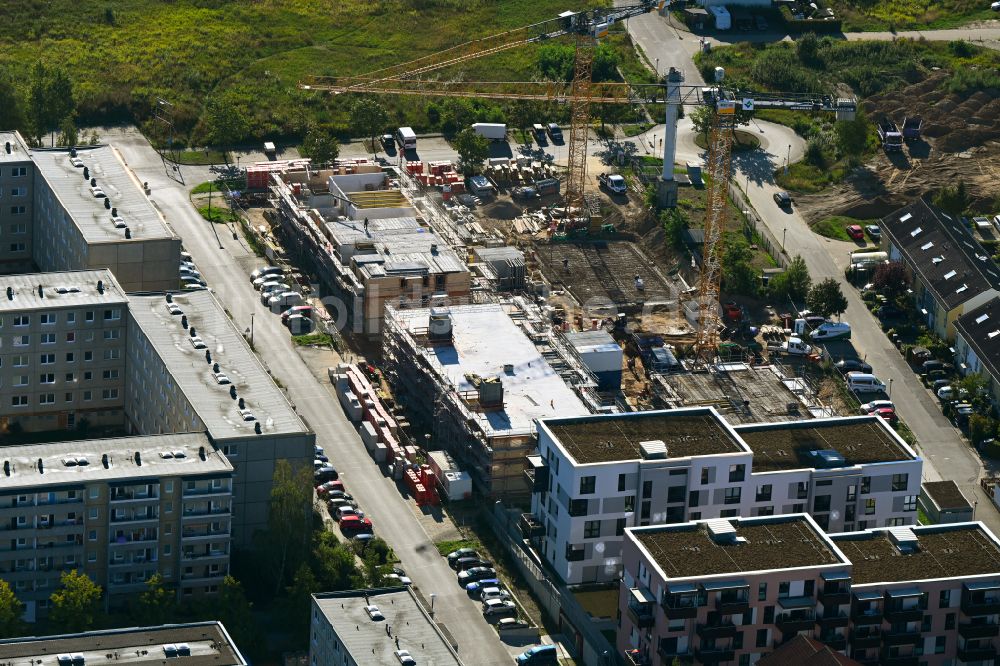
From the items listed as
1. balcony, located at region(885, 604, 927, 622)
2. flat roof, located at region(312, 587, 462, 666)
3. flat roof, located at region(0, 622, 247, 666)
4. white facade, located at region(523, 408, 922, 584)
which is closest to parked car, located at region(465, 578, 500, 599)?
white facade, located at region(523, 408, 922, 584)

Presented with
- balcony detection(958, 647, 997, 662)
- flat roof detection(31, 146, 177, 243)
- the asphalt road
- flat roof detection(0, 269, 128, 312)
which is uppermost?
flat roof detection(31, 146, 177, 243)

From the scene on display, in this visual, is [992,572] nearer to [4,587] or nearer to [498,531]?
[498,531]

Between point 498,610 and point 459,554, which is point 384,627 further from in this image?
point 459,554

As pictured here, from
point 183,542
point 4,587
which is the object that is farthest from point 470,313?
point 4,587

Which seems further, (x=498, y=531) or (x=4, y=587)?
(x=498, y=531)

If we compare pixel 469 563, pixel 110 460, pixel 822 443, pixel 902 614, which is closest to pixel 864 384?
pixel 822 443

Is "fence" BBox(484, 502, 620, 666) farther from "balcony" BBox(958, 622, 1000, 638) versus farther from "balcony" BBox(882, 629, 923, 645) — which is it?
"balcony" BBox(958, 622, 1000, 638)
